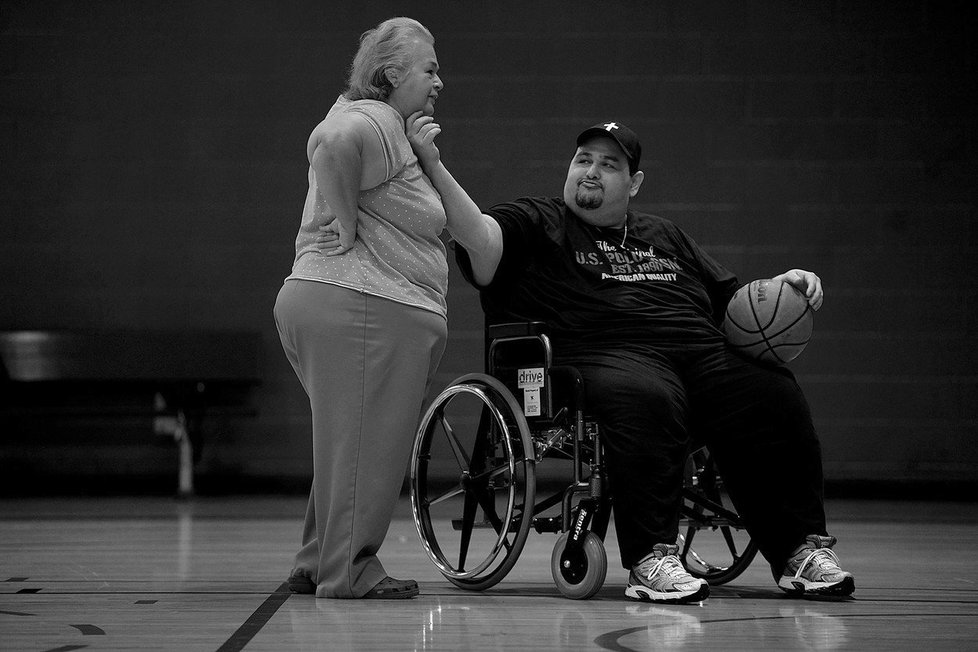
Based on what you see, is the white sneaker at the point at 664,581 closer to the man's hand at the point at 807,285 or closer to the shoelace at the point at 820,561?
the shoelace at the point at 820,561

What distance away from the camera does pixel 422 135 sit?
2396 mm

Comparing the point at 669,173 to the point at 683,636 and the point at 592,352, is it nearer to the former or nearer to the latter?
the point at 592,352

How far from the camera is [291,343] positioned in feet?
7.84

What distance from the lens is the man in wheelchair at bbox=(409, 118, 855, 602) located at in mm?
2336

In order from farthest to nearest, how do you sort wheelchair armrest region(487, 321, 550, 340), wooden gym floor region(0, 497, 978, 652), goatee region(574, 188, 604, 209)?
goatee region(574, 188, 604, 209), wheelchair armrest region(487, 321, 550, 340), wooden gym floor region(0, 497, 978, 652)

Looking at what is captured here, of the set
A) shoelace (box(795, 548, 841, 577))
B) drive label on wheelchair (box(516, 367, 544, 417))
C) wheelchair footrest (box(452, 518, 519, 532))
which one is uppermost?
drive label on wheelchair (box(516, 367, 544, 417))

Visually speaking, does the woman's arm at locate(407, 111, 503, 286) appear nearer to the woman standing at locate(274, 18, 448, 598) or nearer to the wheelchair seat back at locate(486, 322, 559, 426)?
the woman standing at locate(274, 18, 448, 598)

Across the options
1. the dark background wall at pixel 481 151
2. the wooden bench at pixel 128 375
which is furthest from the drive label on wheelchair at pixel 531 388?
the wooden bench at pixel 128 375

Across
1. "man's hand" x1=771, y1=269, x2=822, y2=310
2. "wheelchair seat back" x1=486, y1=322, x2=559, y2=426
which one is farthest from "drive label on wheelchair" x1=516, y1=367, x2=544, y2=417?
"man's hand" x1=771, y1=269, x2=822, y2=310

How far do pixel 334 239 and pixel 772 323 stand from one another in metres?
0.97

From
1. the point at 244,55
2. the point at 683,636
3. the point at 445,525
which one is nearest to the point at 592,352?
the point at 683,636

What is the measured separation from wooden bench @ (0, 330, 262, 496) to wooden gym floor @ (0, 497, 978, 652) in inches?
59.0

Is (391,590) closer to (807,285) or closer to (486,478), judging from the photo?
(486,478)

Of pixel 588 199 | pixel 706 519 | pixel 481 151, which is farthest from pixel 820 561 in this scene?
pixel 481 151
